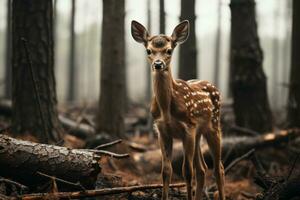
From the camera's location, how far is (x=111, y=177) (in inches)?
296

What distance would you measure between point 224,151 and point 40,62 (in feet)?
15.0

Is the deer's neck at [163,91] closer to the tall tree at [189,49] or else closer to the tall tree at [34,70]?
the tall tree at [34,70]

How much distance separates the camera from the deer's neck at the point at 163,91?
633 cm

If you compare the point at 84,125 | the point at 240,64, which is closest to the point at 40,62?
the point at 84,125

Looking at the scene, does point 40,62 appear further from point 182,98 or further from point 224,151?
point 224,151

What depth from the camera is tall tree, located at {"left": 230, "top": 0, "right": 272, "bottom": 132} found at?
40.2 feet

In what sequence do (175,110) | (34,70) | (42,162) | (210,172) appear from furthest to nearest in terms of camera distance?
(210,172) < (34,70) < (175,110) < (42,162)

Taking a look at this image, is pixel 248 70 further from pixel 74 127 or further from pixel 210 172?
pixel 74 127

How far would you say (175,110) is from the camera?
6.46 meters

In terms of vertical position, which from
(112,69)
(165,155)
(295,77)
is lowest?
(165,155)

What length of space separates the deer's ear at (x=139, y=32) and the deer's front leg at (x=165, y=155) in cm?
120

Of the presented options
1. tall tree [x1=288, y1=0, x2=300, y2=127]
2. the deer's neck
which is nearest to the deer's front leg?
the deer's neck

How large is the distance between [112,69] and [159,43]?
13.9 feet

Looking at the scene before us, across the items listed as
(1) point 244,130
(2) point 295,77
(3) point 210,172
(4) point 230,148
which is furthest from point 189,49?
(3) point 210,172
